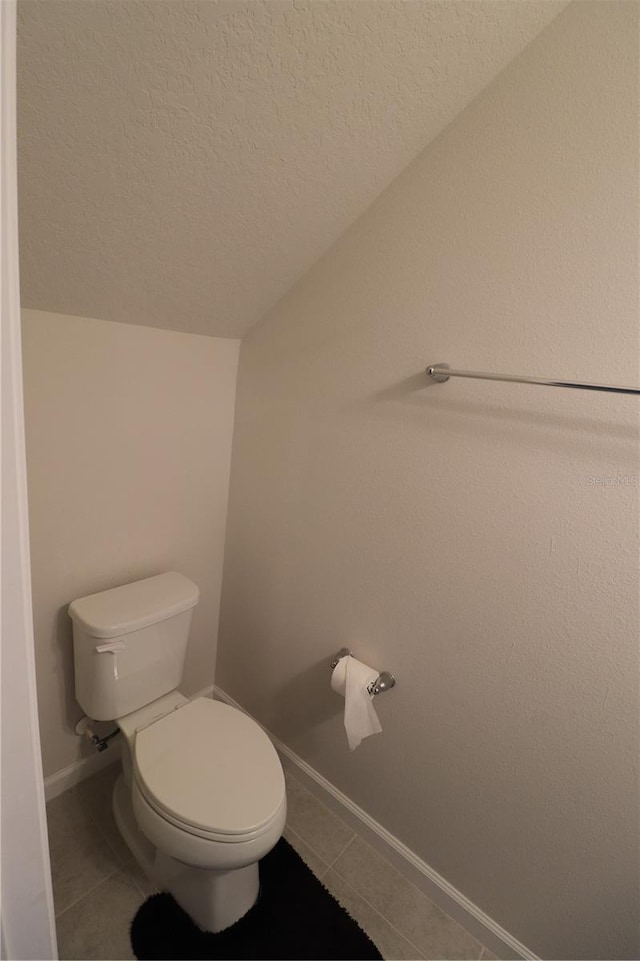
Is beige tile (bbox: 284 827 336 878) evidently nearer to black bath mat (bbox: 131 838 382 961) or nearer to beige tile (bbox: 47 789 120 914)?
black bath mat (bbox: 131 838 382 961)

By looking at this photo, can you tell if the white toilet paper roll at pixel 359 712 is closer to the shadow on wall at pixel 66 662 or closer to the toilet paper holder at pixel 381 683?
the toilet paper holder at pixel 381 683

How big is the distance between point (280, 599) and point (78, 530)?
720 mm

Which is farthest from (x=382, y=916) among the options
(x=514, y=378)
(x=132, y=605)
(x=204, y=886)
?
(x=514, y=378)

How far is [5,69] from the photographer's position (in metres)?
0.38

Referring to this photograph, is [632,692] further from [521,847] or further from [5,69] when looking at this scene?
[5,69]

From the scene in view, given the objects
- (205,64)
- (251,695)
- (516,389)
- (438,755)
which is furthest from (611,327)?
(251,695)

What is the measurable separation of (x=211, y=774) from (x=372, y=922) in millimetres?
687

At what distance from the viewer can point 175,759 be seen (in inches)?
44.8

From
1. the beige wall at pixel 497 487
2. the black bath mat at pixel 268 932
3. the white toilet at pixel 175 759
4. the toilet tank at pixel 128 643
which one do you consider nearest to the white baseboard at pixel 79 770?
the white toilet at pixel 175 759

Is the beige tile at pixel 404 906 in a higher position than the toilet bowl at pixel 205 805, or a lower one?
lower

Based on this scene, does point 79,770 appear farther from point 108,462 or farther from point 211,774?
point 108,462

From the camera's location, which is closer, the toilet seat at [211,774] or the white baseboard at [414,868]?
the toilet seat at [211,774]

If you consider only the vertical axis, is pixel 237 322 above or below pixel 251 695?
above

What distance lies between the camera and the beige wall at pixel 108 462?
118 centimetres
